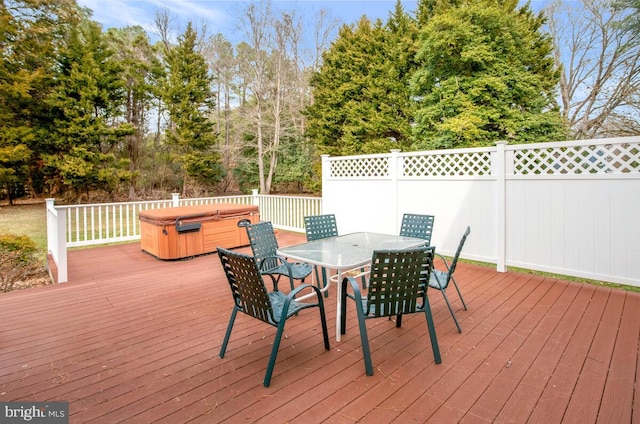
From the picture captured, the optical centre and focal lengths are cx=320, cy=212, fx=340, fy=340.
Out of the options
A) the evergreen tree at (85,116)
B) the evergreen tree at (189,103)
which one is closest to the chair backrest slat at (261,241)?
the evergreen tree at (85,116)

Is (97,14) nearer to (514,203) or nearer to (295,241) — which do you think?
(295,241)

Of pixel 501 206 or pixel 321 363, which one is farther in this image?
pixel 501 206

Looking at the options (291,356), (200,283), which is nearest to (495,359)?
(291,356)

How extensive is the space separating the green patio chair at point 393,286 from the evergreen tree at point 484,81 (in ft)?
24.9

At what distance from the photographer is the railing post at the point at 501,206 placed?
15.3 ft

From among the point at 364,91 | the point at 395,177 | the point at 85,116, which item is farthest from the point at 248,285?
the point at 85,116

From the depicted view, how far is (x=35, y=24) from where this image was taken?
1199 centimetres

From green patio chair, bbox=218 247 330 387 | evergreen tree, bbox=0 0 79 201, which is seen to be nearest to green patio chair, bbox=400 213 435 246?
green patio chair, bbox=218 247 330 387

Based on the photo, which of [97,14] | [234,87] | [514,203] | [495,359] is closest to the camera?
[495,359]

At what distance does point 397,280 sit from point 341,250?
0.91 meters

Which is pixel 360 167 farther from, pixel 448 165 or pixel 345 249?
pixel 345 249

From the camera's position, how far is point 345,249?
10.0ft

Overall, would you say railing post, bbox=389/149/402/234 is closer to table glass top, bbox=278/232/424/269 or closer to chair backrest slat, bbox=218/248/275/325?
table glass top, bbox=278/232/424/269

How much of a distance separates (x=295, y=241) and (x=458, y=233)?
3.19 m
